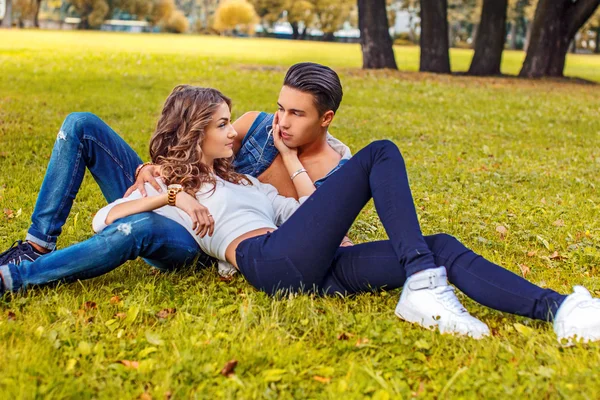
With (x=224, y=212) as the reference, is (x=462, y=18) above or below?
above

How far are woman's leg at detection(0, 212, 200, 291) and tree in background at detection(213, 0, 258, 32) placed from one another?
3092 inches

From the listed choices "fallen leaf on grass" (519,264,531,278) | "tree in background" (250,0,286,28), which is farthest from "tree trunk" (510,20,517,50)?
"fallen leaf on grass" (519,264,531,278)

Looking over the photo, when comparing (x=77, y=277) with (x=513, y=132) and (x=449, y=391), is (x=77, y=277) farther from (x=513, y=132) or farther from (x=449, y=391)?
(x=513, y=132)

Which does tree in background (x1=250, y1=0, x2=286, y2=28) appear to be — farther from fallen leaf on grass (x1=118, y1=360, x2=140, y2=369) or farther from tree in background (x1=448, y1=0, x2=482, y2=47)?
fallen leaf on grass (x1=118, y1=360, x2=140, y2=369)

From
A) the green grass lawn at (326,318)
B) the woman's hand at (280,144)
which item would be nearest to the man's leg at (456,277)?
the green grass lawn at (326,318)

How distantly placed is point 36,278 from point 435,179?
506cm

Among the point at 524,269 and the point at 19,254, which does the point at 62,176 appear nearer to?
the point at 19,254

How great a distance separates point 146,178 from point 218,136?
0.47 meters

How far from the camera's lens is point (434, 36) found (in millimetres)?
22094

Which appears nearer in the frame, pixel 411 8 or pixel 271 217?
pixel 271 217

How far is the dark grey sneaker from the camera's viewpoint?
163 inches

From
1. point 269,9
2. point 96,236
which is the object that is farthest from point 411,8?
point 96,236

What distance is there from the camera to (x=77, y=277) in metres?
3.93

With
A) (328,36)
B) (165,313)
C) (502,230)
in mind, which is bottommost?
(328,36)
